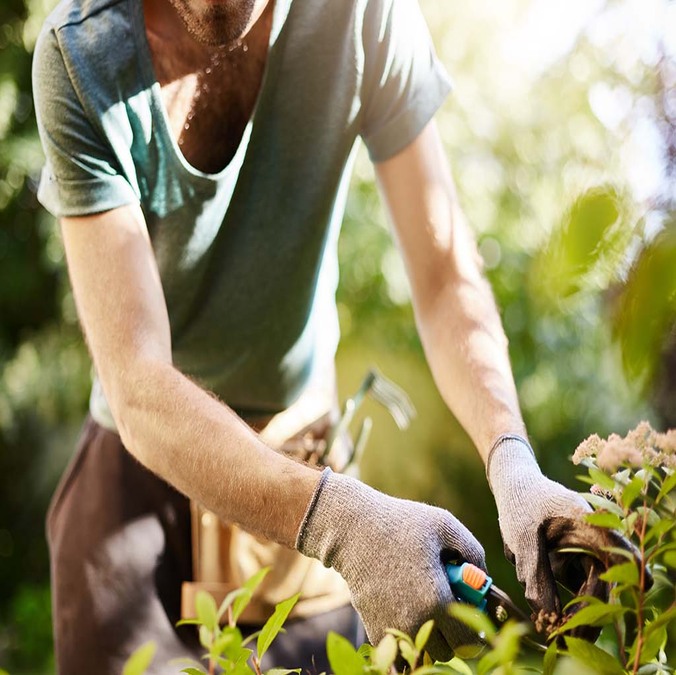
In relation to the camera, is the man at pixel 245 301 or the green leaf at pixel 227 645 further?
the man at pixel 245 301

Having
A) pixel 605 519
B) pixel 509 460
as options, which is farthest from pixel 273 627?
pixel 509 460

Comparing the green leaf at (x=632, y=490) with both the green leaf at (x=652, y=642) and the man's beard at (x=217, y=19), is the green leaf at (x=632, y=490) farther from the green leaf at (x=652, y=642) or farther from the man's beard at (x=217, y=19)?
the man's beard at (x=217, y=19)

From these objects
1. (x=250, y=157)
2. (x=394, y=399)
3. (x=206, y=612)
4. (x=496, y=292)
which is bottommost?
(x=496, y=292)

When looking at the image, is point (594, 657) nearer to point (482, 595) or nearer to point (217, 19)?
point (482, 595)

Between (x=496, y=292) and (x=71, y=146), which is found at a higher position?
(x=71, y=146)

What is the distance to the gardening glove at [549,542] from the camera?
3.13 ft

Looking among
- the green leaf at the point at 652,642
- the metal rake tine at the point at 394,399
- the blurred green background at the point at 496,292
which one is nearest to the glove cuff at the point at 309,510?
the green leaf at the point at 652,642

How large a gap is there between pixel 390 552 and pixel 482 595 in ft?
0.34

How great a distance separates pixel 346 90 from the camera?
1.54 metres

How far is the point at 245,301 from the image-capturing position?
5.35 feet

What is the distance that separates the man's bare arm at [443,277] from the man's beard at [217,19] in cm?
35

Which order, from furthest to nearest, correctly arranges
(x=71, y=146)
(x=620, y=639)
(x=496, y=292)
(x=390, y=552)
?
(x=496, y=292) → (x=71, y=146) → (x=390, y=552) → (x=620, y=639)

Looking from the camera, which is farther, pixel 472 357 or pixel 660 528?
pixel 472 357

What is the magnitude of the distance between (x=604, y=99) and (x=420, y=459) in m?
3.54
